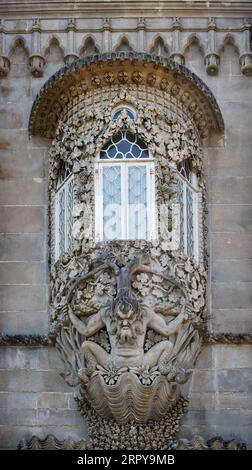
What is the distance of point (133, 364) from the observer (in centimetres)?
2758

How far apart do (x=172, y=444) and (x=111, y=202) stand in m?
3.77

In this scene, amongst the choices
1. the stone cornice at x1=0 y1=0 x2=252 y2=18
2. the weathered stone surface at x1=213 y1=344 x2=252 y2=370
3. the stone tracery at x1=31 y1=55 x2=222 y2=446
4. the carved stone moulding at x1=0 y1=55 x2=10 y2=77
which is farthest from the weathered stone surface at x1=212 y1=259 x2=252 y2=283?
the carved stone moulding at x1=0 y1=55 x2=10 y2=77

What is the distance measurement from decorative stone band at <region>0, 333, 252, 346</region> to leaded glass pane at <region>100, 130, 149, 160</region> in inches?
115

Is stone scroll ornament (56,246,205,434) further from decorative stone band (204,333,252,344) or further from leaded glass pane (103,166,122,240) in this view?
leaded glass pane (103,166,122,240)

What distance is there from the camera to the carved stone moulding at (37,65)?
29.9m

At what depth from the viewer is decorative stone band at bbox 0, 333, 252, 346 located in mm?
28516

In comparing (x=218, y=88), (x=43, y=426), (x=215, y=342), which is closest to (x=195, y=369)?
(x=215, y=342)

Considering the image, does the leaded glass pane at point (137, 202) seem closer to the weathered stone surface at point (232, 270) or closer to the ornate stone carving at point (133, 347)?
the ornate stone carving at point (133, 347)

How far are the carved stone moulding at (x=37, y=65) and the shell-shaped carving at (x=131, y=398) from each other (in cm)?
524

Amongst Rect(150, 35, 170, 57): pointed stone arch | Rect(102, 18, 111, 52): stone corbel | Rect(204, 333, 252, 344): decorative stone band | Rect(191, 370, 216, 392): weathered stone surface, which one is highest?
Rect(102, 18, 111, 52): stone corbel

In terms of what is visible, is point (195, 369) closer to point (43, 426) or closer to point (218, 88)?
point (43, 426)

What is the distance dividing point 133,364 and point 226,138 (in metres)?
4.23

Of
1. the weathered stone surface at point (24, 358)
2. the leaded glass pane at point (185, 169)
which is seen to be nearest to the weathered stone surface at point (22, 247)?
the weathered stone surface at point (24, 358)
